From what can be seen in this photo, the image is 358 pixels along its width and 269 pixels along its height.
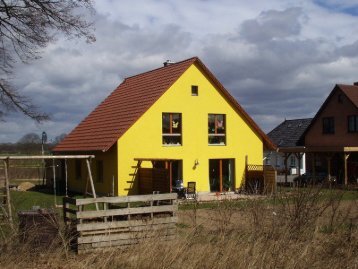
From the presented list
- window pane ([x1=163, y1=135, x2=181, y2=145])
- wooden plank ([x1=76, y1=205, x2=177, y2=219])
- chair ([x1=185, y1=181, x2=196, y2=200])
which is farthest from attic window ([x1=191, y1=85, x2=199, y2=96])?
wooden plank ([x1=76, y1=205, x2=177, y2=219])

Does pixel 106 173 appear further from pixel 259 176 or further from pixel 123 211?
pixel 123 211

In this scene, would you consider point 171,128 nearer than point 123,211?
No

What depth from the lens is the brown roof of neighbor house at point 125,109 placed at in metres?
27.6

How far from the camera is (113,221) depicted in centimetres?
1138

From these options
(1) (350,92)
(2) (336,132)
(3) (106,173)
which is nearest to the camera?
(3) (106,173)

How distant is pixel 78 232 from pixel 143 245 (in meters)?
3.95

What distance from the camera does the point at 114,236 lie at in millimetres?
10695

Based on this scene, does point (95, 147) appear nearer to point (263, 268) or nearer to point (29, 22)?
point (29, 22)

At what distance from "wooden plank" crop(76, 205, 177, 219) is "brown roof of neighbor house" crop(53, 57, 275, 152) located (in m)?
14.5

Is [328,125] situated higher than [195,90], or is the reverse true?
[195,90]

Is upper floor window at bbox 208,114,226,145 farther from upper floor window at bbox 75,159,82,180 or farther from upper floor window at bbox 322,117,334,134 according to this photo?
upper floor window at bbox 322,117,334,134

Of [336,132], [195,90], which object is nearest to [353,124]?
[336,132]

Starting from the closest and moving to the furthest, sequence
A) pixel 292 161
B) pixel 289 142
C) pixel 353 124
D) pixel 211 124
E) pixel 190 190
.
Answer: pixel 190 190 < pixel 211 124 < pixel 353 124 < pixel 289 142 < pixel 292 161

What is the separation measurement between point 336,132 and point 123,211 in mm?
31169
